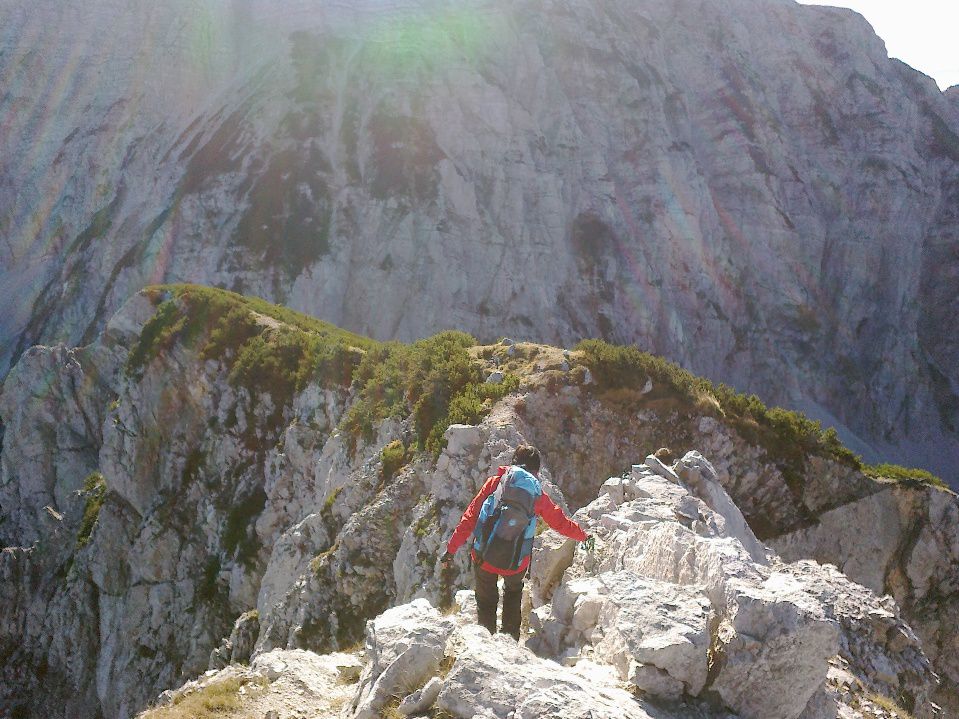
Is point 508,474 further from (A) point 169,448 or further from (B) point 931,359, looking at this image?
(B) point 931,359

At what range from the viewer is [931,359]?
6519cm

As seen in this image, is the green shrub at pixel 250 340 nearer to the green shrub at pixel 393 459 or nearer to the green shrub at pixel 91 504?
the green shrub at pixel 393 459

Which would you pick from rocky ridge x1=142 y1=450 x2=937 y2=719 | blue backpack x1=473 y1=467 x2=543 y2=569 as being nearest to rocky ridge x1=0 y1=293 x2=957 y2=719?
rocky ridge x1=142 y1=450 x2=937 y2=719

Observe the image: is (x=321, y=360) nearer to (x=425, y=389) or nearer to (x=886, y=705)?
(x=425, y=389)

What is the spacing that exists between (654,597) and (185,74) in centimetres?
6150

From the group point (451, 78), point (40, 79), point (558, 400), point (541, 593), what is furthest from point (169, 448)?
point (40, 79)

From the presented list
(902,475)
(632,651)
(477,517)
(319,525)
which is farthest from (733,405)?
(632,651)

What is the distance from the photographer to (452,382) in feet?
50.0

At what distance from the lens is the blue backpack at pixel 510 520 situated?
22.3 feet

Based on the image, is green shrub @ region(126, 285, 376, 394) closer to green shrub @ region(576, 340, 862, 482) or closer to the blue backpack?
green shrub @ region(576, 340, 862, 482)

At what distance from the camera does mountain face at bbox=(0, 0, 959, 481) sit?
48469mm

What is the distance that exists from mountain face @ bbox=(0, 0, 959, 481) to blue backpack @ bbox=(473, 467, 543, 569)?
1559 inches

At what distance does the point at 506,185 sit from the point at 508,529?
47818mm

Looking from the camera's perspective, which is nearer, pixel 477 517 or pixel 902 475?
pixel 477 517
